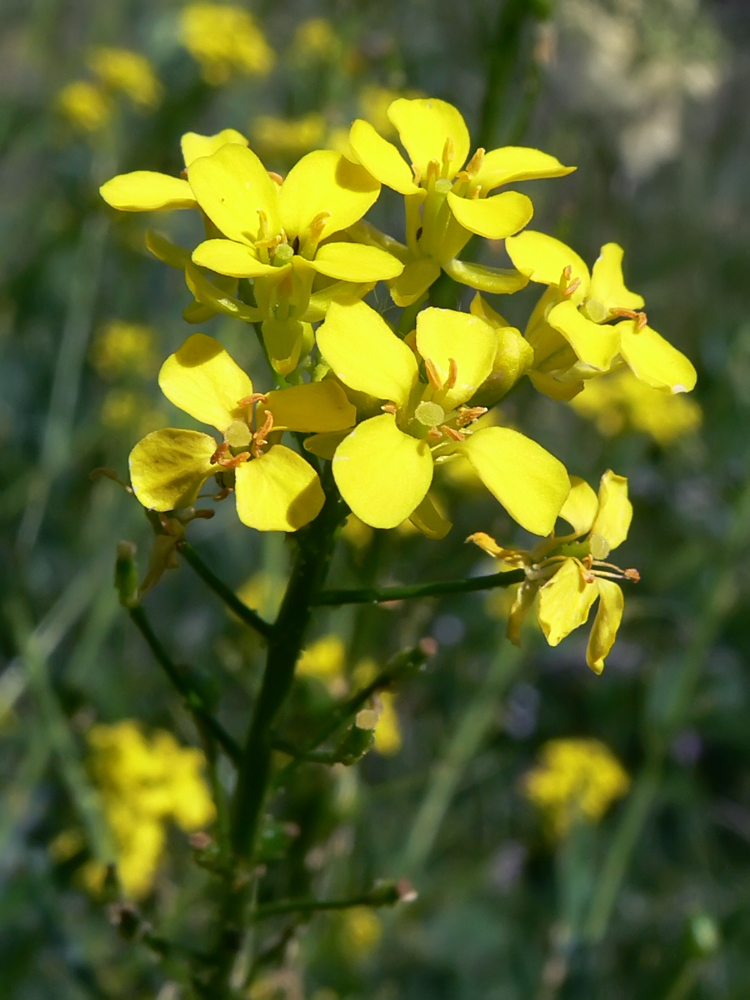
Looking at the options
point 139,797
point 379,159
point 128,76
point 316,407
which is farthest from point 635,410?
point 316,407

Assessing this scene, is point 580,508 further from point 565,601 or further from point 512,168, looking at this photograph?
point 512,168

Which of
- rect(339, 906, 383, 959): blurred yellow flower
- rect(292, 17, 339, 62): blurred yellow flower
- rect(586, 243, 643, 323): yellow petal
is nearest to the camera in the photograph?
rect(586, 243, 643, 323): yellow petal

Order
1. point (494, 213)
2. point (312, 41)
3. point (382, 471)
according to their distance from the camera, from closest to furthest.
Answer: point (382, 471) → point (494, 213) → point (312, 41)

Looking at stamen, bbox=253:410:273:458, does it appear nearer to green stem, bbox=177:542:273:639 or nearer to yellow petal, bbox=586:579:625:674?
green stem, bbox=177:542:273:639

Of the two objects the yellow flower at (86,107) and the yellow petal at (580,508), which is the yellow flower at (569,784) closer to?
the yellow petal at (580,508)

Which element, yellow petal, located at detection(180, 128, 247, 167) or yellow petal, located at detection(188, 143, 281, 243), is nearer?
yellow petal, located at detection(188, 143, 281, 243)

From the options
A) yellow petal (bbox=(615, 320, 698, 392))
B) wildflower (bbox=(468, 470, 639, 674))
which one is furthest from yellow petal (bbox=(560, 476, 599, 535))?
yellow petal (bbox=(615, 320, 698, 392))
